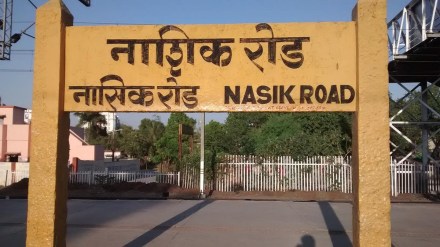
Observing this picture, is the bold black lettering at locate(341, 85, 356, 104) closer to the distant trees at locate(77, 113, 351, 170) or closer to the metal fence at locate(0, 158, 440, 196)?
the metal fence at locate(0, 158, 440, 196)

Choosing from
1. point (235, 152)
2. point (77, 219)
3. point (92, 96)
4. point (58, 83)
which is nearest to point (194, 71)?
point (92, 96)

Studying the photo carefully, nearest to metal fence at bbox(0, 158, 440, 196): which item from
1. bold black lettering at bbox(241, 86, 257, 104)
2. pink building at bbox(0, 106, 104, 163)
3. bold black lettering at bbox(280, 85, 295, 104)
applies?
pink building at bbox(0, 106, 104, 163)

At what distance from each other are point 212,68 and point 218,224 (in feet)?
22.0

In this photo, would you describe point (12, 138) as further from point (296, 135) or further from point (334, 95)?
point (334, 95)

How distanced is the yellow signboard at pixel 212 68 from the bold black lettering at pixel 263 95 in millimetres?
12

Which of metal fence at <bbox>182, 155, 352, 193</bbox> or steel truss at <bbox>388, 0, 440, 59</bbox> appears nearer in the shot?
steel truss at <bbox>388, 0, 440, 59</bbox>

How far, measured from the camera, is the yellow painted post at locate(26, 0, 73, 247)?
5148mm

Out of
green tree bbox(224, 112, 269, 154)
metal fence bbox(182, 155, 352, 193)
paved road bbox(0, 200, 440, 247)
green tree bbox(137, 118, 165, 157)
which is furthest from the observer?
green tree bbox(137, 118, 165, 157)

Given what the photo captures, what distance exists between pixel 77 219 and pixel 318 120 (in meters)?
19.5

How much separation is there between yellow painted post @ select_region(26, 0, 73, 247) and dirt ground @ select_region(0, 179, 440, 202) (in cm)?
1362

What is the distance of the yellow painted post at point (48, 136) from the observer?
515 centimetres

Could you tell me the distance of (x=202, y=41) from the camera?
539 cm

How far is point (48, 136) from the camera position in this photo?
5.18m

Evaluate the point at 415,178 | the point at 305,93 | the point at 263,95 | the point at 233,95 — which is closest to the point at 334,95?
the point at 305,93
